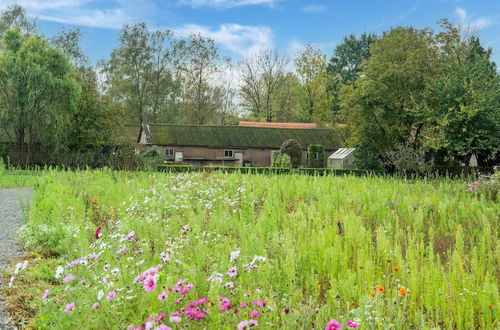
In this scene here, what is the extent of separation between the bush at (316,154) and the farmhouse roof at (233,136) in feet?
10.8

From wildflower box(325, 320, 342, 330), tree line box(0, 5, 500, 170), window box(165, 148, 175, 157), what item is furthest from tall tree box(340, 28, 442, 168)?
wildflower box(325, 320, 342, 330)

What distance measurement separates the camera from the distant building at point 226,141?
4116 centimetres

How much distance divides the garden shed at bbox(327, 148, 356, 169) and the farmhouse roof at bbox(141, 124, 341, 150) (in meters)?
3.47

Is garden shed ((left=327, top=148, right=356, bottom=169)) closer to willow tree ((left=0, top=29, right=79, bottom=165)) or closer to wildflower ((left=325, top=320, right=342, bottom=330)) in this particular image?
willow tree ((left=0, top=29, right=79, bottom=165))

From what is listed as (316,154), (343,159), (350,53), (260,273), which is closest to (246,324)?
(260,273)

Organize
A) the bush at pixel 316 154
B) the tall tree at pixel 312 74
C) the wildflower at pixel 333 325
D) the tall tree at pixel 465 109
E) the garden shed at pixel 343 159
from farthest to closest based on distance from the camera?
the tall tree at pixel 312 74 < the bush at pixel 316 154 < the garden shed at pixel 343 159 < the tall tree at pixel 465 109 < the wildflower at pixel 333 325

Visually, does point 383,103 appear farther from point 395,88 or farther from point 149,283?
point 149,283

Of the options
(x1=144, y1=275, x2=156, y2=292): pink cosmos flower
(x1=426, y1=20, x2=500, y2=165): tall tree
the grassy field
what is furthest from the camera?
(x1=426, y1=20, x2=500, y2=165): tall tree

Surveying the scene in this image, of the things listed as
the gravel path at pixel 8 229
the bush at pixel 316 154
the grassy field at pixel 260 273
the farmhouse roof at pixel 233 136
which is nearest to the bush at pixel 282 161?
the bush at pixel 316 154

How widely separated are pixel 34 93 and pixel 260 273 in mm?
28644

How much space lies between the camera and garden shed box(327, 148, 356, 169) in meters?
37.0

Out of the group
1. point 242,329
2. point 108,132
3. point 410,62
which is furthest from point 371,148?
point 242,329

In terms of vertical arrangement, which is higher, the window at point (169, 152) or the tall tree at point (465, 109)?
the tall tree at point (465, 109)

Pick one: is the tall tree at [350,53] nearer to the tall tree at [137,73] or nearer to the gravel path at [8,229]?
the tall tree at [137,73]
